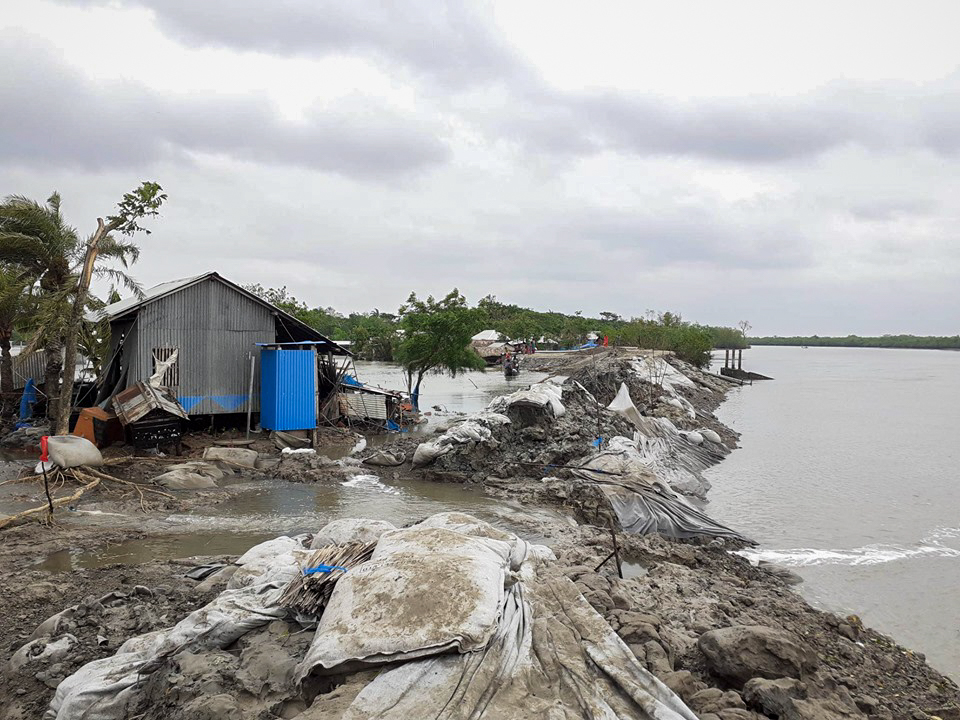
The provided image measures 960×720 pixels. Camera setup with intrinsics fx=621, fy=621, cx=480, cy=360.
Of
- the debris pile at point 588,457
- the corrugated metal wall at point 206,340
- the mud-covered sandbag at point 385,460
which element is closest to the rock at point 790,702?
the debris pile at point 588,457

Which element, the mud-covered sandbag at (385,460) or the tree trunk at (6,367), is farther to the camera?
the tree trunk at (6,367)

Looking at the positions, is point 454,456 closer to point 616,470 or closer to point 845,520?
point 616,470

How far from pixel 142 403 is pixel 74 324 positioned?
207 cm

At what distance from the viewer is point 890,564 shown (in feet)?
29.9

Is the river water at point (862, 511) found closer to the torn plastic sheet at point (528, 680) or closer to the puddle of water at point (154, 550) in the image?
the torn plastic sheet at point (528, 680)

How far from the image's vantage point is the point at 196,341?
1481 cm

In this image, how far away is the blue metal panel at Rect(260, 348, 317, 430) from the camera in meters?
15.1

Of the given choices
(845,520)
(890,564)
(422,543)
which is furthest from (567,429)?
(422,543)

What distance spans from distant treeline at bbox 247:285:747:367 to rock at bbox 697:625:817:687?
18.0 metres

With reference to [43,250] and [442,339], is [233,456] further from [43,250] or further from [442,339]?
[442,339]

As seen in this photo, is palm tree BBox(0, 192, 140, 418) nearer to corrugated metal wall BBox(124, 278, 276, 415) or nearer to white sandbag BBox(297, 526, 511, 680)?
corrugated metal wall BBox(124, 278, 276, 415)

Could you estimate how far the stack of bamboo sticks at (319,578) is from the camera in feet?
15.4

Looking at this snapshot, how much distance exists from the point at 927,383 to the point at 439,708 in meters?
58.0

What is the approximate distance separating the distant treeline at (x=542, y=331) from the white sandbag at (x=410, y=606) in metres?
17.9
